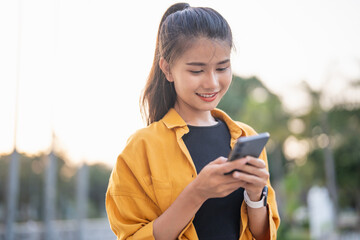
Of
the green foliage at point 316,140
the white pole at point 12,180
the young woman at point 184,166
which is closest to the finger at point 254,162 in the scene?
the young woman at point 184,166

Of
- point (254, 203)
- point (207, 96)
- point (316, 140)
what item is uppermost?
point (207, 96)

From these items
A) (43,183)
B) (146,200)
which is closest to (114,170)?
(146,200)

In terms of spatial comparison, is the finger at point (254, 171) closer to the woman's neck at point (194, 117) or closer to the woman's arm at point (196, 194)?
the woman's arm at point (196, 194)

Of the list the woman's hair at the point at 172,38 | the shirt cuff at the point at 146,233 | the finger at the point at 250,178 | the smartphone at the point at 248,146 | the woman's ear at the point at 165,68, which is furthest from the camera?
the woman's ear at the point at 165,68

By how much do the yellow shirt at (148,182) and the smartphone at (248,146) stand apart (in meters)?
0.34

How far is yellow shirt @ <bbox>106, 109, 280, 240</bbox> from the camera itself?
167 centimetres

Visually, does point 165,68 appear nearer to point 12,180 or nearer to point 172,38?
point 172,38

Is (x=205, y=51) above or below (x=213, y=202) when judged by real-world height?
above

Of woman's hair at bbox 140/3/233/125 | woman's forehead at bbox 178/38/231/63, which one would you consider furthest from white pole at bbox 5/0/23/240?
woman's forehead at bbox 178/38/231/63

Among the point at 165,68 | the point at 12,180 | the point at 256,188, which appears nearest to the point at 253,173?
the point at 256,188

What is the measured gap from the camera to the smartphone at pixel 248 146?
4.44ft

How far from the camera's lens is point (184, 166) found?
5.66 ft

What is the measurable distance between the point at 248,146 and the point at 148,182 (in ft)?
1.67

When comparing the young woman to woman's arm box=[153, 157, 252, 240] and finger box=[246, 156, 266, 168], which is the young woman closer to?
woman's arm box=[153, 157, 252, 240]
